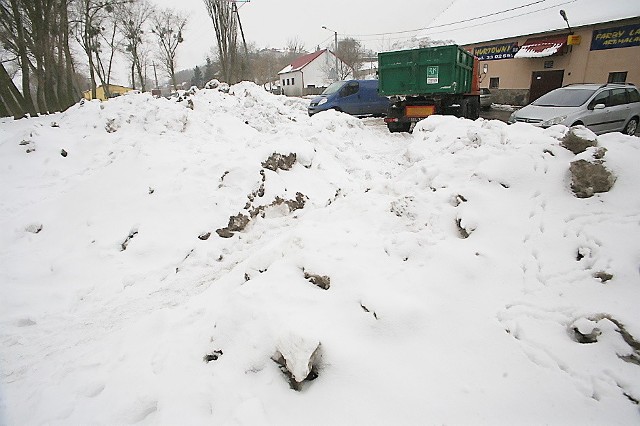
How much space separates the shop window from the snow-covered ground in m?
17.6

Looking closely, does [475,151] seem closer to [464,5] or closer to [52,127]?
[52,127]

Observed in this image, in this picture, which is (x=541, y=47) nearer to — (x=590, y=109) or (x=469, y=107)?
(x=469, y=107)

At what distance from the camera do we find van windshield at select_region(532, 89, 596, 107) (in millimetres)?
9297

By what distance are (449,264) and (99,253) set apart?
15.1ft

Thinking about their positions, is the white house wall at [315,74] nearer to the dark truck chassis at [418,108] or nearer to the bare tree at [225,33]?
the bare tree at [225,33]

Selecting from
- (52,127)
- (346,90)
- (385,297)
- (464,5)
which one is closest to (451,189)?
(385,297)

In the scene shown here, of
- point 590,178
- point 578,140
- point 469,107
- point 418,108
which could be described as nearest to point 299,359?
point 590,178

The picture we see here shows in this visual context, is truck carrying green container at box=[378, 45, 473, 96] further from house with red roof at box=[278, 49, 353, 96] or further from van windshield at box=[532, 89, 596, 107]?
house with red roof at box=[278, 49, 353, 96]

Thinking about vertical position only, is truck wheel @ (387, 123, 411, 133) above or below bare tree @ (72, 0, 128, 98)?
below

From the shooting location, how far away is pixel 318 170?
23.2 feet

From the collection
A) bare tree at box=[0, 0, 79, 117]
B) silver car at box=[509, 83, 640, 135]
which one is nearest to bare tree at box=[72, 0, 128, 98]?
bare tree at box=[0, 0, 79, 117]

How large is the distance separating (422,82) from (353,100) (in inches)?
169

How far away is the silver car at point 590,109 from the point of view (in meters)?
8.91

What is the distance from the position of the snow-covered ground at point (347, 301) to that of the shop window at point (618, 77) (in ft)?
57.6
